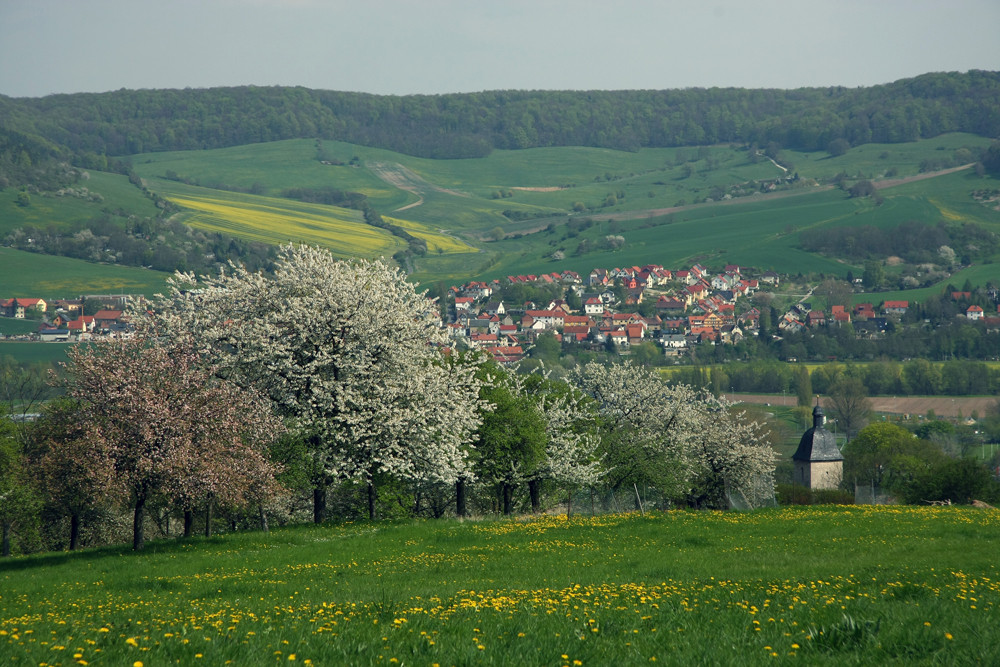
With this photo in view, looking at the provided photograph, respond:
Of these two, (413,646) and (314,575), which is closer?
(413,646)

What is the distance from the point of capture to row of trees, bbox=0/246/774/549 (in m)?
32.2

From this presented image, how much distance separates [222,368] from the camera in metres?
39.6

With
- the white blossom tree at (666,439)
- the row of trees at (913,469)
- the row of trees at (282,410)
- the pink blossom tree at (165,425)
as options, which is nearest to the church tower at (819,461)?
the row of trees at (913,469)

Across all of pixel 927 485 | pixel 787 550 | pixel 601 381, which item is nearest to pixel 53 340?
pixel 601 381

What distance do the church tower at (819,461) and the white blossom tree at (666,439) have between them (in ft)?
98.9

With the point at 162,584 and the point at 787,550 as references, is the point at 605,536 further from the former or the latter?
the point at 162,584

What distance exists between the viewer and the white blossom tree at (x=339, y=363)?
38688mm

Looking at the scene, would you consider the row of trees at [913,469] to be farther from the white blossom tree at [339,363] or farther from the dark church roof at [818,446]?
the white blossom tree at [339,363]

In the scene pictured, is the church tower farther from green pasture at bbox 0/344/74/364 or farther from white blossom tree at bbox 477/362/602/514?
green pasture at bbox 0/344/74/364

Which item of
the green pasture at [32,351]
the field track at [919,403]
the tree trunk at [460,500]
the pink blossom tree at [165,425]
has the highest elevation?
the green pasture at [32,351]

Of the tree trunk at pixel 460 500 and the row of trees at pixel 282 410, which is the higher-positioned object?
the row of trees at pixel 282 410

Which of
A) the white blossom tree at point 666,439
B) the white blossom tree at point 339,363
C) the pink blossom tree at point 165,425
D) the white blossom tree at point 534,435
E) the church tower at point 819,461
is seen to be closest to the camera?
the pink blossom tree at point 165,425

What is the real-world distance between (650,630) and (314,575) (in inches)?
529

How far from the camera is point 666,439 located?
66438 millimetres
